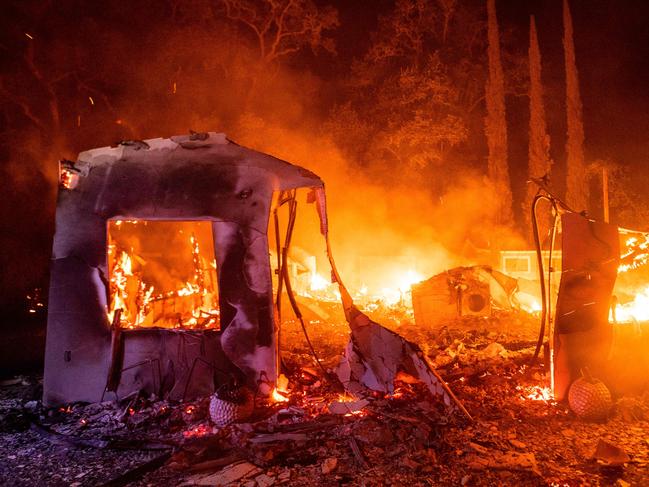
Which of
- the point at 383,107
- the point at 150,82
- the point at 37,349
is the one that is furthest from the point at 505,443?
the point at 383,107

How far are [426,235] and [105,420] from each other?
24.6 metres

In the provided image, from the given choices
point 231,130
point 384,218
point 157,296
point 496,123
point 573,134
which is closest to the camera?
point 157,296

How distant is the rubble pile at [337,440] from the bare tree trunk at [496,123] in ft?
79.2

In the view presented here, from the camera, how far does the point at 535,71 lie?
104 ft

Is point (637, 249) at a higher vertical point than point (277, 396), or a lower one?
higher

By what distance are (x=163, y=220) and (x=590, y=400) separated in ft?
21.9

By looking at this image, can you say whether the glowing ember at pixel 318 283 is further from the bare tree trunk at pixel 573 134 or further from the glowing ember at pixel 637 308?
the bare tree trunk at pixel 573 134

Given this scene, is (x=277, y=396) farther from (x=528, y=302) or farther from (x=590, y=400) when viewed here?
(x=528, y=302)

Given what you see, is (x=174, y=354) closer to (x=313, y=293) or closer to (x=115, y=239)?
(x=115, y=239)

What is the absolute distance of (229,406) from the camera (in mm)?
6625

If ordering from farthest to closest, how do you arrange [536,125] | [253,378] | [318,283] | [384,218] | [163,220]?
[536,125], [384,218], [318,283], [163,220], [253,378]

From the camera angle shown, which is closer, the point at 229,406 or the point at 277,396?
the point at 229,406

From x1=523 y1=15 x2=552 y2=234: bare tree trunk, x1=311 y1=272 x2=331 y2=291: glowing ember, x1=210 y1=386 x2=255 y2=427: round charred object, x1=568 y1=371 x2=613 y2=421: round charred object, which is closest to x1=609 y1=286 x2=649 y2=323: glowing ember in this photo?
x1=568 y1=371 x2=613 y2=421: round charred object

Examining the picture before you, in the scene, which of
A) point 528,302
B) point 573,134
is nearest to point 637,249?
point 528,302
